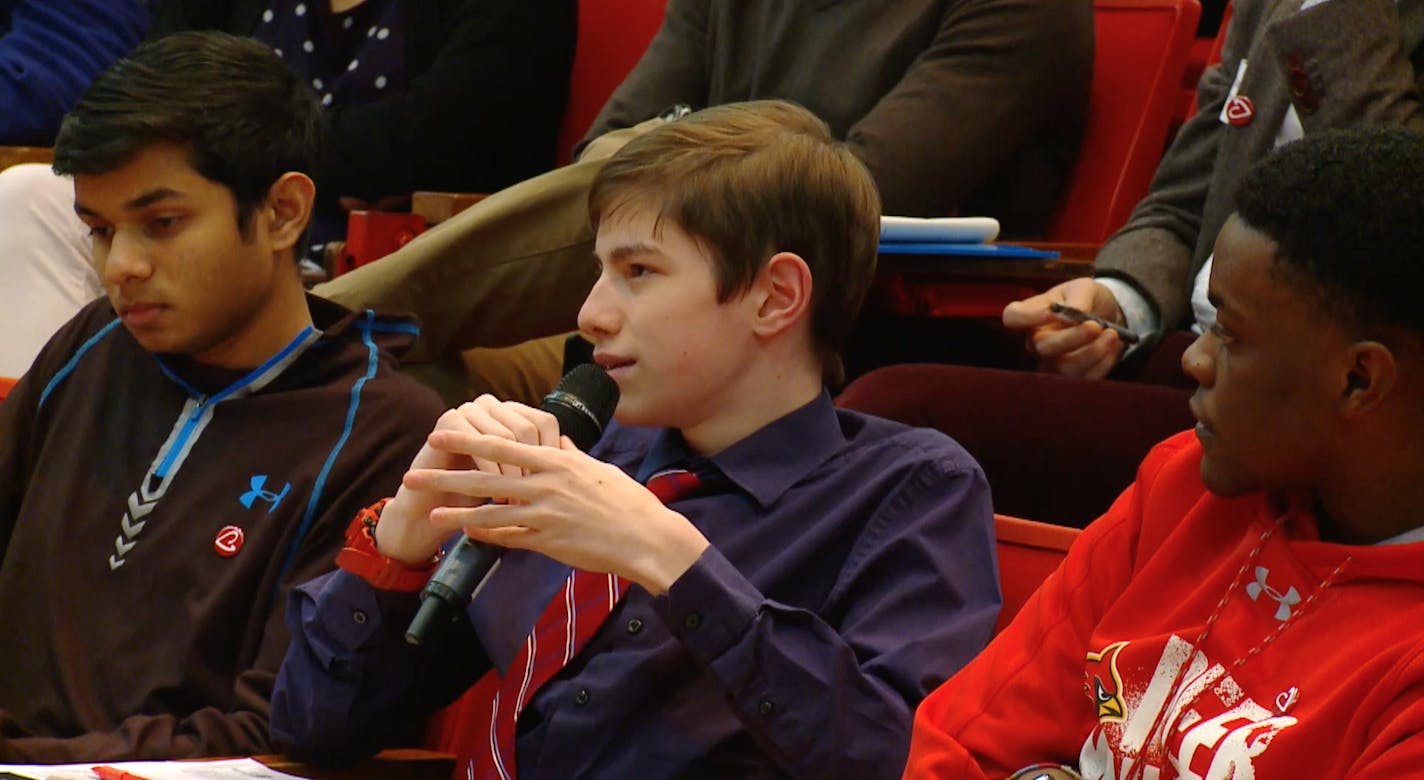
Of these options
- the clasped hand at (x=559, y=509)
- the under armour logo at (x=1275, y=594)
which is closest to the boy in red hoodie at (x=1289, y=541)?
the under armour logo at (x=1275, y=594)

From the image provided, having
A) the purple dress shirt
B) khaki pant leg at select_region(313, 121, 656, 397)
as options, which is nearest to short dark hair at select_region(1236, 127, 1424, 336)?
the purple dress shirt

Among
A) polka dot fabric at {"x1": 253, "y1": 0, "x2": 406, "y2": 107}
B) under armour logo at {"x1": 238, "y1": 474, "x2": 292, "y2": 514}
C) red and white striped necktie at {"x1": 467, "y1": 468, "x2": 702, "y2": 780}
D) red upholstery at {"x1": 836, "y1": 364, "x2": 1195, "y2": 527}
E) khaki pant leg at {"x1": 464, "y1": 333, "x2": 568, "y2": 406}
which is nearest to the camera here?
red and white striped necktie at {"x1": 467, "y1": 468, "x2": 702, "y2": 780}

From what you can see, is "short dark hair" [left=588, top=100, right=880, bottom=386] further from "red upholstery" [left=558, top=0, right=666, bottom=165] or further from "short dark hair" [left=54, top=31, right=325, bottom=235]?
"red upholstery" [left=558, top=0, right=666, bottom=165]

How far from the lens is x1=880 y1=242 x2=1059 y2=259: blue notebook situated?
2.19 metres

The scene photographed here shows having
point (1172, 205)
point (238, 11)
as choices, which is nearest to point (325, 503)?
point (1172, 205)

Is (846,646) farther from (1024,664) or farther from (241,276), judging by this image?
(241,276)

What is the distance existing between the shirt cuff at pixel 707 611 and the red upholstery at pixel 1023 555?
0.33 metres

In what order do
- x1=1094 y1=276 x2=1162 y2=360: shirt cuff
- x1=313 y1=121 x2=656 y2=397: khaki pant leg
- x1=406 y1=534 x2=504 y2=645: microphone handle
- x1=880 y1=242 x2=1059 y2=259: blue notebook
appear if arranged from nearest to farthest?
x1=406 y1=534 x2=504 y2=645: microphone handle → x1=880 y1=242 x2=1059 y2=259: blue notebook → x1=1094 y1=276 x2=1162 y2=360: shirt cuff → x1=313 y1=121 x2=656 y2=397: khaki pant leg

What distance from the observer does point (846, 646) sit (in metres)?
1.36

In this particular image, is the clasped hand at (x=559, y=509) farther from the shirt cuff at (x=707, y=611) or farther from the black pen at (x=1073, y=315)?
the black pen at (x=1073, y=315)

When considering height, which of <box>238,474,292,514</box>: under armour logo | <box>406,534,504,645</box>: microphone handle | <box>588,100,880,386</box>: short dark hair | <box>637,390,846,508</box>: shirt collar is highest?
<box>588,100,880,386</box>: short dark hair

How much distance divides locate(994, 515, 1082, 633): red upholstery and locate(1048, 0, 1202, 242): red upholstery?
120 cm

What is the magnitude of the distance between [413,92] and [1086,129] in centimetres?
120

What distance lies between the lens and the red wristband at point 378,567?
1503 mm
